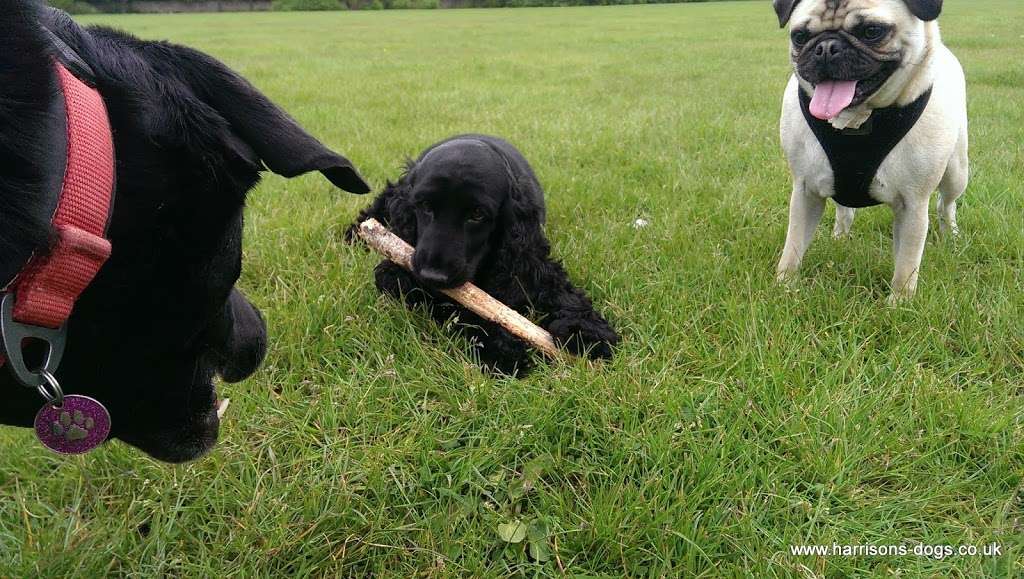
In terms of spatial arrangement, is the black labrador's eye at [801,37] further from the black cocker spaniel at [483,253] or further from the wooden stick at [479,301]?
the wooden stick at [479,301]

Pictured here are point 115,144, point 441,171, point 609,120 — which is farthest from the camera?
point 609,120

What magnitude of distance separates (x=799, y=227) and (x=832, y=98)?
2.15 ft

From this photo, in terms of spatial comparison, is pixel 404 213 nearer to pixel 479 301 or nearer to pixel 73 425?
pixel 479 301

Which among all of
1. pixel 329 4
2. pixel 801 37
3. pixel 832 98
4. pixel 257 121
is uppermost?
pixel 257 121

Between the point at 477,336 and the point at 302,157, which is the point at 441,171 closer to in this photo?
the point at 477,336

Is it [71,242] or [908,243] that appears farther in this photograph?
[908,243]

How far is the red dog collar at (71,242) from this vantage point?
90cm

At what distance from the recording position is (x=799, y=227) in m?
2.89

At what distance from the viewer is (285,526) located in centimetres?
163

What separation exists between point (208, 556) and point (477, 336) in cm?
134

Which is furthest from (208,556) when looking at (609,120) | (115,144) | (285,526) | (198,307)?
(609,120)

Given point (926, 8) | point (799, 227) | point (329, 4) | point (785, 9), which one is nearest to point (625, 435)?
point (799, 227)

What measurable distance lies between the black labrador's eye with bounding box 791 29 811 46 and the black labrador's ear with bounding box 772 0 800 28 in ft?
0.54

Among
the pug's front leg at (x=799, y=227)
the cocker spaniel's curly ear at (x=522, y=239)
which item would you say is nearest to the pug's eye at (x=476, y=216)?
the cocker spaniel's curly ear at (x=522, y=239)
